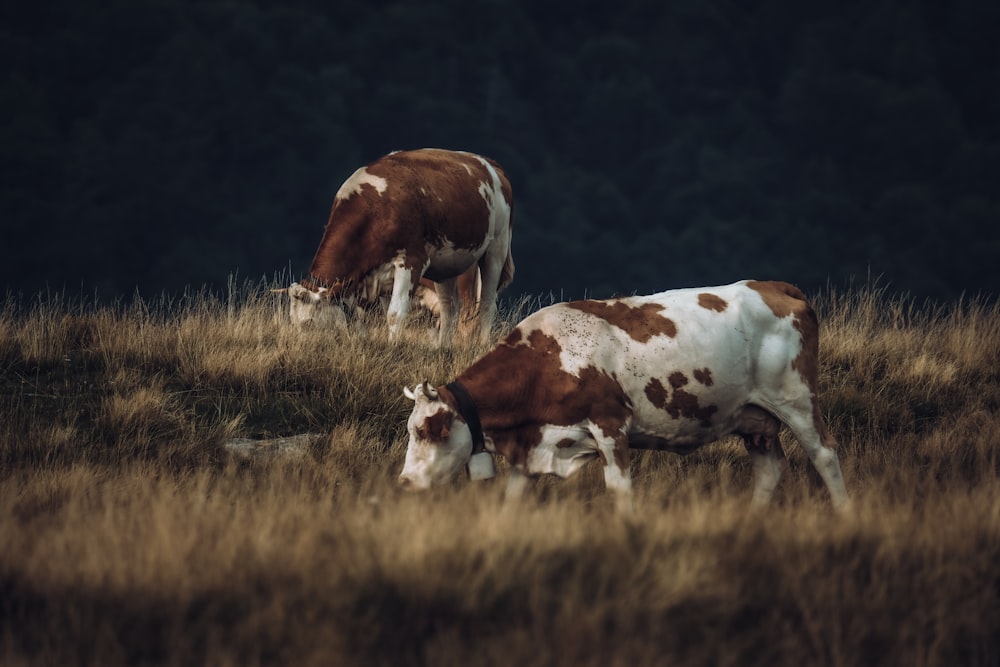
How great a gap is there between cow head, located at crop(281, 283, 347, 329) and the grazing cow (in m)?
4.07

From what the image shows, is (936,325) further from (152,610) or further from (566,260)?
(566,260)

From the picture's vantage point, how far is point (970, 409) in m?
10.8

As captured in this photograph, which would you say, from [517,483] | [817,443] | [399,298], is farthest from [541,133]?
[517,483]

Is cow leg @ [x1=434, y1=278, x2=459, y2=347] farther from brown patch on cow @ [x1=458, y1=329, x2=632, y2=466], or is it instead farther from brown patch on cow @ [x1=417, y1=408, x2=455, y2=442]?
brown patch on cow @ [x1=417, y1=408, x2=455, y2=442]

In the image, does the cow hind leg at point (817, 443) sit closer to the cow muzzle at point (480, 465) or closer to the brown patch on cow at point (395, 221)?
the cow muzzle at point (480, 465)

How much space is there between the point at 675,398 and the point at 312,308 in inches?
188

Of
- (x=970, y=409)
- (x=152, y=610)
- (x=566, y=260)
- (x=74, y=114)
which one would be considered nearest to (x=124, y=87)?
(x=74, y=114)

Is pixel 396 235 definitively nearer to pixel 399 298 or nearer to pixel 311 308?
pixel 399 298

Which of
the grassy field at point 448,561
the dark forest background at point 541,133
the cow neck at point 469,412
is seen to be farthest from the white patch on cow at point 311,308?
the dark forest background at point 541,133

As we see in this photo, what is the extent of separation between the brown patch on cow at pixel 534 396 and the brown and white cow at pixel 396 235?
13.7ft

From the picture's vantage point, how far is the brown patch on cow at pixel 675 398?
24.9 ft

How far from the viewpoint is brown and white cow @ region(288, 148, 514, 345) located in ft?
38.5

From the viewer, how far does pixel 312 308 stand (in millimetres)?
11539

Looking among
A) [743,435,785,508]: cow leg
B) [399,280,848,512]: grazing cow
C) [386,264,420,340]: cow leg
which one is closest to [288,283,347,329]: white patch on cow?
[386,264,420,340]: cow leg
